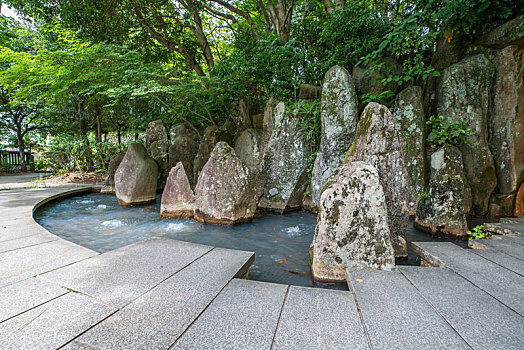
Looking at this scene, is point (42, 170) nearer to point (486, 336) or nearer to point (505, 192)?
point (486, 336)

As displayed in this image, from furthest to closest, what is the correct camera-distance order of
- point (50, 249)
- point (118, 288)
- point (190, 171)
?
point (190, 171) < point (50, 249) < point (118, 288)

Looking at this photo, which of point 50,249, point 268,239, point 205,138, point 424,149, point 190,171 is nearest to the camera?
point 50,249

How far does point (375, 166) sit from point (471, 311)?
1.90 metres

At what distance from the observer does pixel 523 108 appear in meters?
5.61

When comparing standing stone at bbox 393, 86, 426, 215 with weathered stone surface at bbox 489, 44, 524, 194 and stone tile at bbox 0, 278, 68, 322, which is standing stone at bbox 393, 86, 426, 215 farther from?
stone tile at bbox 0, 278, 68, 322

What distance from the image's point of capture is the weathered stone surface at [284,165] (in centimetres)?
666

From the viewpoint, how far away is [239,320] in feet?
5.26

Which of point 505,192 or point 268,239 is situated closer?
point 268,239

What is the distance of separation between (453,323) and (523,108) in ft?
22.0

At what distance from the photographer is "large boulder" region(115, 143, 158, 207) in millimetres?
6832

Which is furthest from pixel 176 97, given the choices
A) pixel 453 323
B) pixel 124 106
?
pixel 453 323

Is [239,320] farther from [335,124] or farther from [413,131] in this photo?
[413,131]

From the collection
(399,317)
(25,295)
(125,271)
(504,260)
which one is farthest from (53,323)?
(504,260)

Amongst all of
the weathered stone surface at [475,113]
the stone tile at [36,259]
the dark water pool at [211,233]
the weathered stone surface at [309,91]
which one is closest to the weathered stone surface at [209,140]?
the dark water pool at [211,233]
